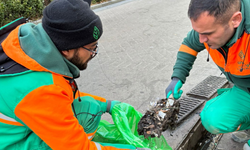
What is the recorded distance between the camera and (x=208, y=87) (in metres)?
3.20

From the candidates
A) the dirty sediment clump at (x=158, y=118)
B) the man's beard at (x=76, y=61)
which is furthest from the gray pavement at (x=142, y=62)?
the man's beard at (x=76, y=61)

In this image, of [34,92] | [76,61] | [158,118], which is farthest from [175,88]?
[34,92]

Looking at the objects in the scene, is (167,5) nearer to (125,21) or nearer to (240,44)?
(125,21)

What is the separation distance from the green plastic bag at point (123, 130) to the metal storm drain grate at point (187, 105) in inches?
21.3

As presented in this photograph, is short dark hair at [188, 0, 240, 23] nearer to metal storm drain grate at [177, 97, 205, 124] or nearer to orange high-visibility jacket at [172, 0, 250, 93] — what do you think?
orange high-visibility jacket at [172, 0, 250, 93]

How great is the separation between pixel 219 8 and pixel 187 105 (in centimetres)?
154

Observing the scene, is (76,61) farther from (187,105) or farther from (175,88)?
(187,105)

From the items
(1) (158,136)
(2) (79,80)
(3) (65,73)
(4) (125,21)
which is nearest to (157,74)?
(2) (79,80)

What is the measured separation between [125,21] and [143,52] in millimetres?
2398

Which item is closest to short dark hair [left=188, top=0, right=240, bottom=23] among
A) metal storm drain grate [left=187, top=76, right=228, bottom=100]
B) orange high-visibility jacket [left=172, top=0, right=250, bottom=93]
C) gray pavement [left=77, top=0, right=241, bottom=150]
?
orange high-visibility jacket [left=172, top=0, right=250, bottom=93]

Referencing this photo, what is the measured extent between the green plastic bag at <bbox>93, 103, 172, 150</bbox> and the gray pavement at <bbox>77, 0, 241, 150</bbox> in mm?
284

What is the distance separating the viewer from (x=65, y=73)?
5.19 ft

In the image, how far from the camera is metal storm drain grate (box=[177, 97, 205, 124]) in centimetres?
271

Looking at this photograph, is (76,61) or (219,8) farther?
(76,61)
